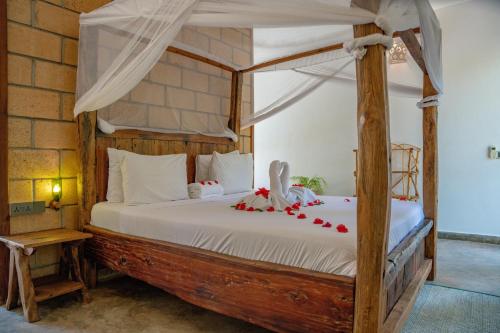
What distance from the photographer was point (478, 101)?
13.5 ft

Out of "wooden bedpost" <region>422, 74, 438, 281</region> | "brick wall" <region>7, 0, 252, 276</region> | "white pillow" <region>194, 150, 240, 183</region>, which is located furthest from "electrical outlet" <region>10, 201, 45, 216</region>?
"wooden bedpost" <region>422, 74, 438, 281</region>

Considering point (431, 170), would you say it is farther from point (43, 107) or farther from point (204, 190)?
point (43, 107)

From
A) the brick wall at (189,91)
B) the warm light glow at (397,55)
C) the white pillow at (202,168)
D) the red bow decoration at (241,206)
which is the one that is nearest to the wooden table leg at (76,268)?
the brick wall at (189,91)

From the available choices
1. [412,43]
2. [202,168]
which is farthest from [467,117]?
[202,168]

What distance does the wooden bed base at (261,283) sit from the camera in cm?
155

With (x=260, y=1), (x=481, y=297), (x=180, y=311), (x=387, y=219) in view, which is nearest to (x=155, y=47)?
(x=260, y=1)

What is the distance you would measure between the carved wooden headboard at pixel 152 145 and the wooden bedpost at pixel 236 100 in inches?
8.2

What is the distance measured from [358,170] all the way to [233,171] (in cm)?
225

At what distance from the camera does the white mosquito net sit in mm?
1552

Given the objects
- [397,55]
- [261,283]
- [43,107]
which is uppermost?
[397,55]

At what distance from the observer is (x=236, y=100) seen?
409 centimetres

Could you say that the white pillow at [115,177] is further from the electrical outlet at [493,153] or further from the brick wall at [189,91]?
the electrical outlet at [493,153]

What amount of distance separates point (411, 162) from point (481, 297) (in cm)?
236

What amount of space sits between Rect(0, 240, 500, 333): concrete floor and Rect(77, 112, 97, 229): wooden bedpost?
0.60 meters
